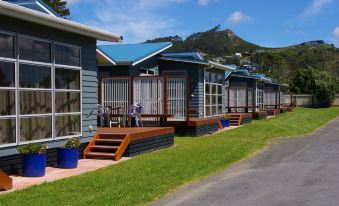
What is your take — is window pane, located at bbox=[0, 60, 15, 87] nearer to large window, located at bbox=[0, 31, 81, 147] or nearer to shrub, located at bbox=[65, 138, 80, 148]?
large window, located at bbox=[0, 31, 81, 147]

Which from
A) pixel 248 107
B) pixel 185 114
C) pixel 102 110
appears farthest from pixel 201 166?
pixel 248 107

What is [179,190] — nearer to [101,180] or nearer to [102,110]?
[101,180]

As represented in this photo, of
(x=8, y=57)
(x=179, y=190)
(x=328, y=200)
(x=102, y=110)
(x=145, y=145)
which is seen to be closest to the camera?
(x=328, y=200)

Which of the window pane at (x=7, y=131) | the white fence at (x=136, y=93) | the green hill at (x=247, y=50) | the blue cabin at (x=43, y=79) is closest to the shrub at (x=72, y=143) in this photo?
the blue cabin at (x=43, y=79)

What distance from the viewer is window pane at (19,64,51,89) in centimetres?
1102

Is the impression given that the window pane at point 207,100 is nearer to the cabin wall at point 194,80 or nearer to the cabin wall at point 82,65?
the cabin wall at point 194,80

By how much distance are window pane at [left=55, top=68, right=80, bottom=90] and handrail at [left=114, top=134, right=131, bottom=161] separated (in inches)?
75.4

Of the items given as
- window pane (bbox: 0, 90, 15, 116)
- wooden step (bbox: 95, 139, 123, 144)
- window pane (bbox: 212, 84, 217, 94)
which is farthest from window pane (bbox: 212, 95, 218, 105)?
window pane (bbox: 0, 90, 15, 116)

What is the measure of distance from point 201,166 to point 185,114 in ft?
29.8

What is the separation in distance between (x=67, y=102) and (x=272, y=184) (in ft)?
19.2

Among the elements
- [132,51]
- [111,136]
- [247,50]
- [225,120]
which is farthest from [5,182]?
[247,50]

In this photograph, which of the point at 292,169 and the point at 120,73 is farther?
the point at 120,73

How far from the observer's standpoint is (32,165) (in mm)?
10375

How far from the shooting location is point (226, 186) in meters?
9.31
